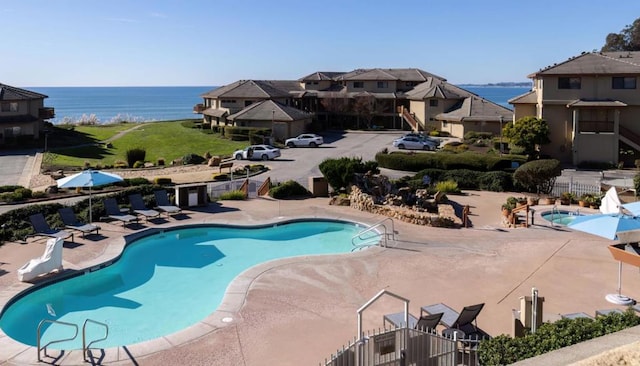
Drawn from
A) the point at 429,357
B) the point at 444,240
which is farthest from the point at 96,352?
the point at 444,240

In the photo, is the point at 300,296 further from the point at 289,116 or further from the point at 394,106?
the point at 394,106

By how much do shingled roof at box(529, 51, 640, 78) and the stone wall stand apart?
952 inches

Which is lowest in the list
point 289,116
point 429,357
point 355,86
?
point 429,357

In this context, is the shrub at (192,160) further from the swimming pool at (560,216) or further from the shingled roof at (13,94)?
the swimming pool at (560,216)

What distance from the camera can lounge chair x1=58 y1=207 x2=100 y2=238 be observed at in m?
23.1

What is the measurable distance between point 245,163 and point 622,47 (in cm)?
7771

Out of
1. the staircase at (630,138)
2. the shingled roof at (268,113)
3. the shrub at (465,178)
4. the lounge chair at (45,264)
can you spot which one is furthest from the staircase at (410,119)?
the lounge chair at (45,264)

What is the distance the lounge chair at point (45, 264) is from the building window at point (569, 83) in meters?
40.7

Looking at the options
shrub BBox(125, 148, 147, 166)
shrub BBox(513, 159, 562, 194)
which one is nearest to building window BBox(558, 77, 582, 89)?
shrub BBox(513, 159, 562, 194)

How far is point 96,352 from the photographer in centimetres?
1311

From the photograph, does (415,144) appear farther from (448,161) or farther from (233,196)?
(233,196)

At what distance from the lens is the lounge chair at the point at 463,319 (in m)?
13.3

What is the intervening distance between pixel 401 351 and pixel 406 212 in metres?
16.0

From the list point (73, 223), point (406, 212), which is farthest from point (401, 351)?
point (73, 223)
